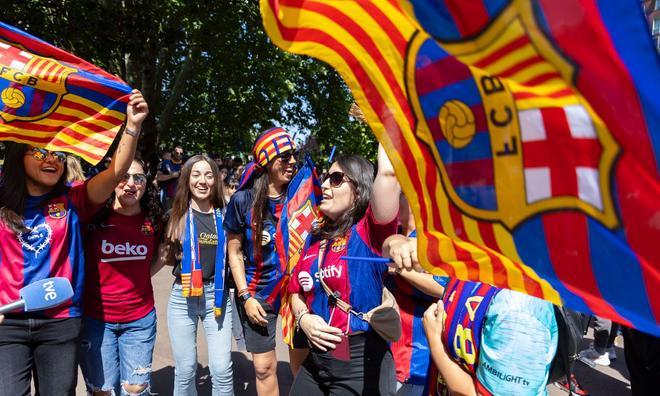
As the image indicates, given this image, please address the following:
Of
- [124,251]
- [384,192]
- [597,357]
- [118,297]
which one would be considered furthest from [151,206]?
[597,357]

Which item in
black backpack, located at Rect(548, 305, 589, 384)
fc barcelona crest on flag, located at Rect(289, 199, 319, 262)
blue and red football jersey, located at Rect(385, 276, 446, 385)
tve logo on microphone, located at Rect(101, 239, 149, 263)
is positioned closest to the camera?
black backpack, located at Rect(548, 305, 589, 384)

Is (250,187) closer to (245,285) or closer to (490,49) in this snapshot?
(245,285)

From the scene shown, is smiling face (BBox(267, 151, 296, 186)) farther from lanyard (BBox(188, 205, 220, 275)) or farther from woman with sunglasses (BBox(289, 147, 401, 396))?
woman with sunglasses (BBox(289, 147, 401, 396))

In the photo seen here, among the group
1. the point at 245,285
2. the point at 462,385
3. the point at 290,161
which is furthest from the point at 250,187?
the point at 462,385

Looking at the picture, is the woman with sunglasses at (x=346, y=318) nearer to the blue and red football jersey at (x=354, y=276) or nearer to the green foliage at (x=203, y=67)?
the blue and red football jersey at (x=354, y=276)

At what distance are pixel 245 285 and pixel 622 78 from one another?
285 cm

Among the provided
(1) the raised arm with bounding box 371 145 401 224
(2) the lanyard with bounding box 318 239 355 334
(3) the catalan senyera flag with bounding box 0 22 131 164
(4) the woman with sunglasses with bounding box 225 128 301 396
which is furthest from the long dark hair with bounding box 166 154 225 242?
(1) the raised arm with bounding box 371 145 401 224

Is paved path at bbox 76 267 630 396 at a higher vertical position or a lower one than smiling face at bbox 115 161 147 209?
lower

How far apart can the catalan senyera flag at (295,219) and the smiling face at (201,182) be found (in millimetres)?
617

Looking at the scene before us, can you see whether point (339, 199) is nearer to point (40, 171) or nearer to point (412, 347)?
point (412, 347)

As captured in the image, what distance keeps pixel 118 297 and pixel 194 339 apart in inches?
25.7

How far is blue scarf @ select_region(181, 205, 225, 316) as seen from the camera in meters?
3.37

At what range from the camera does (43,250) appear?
256cm

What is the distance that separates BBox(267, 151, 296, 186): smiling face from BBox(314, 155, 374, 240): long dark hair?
0.90m
